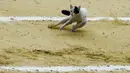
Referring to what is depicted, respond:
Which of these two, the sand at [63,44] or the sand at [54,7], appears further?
the sand at [54,7]

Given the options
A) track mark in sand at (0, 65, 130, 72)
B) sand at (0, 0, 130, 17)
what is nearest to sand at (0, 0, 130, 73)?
sand at (0, 0, 130, 17)

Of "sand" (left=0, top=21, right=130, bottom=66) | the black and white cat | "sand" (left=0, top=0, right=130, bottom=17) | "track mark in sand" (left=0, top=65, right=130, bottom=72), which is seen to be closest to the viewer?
"track mark in sand" (left=0, top=65, right=130, bottom=72)

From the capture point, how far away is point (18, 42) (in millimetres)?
7062

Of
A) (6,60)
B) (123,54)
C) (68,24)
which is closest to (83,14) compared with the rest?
Answer: (68,24)

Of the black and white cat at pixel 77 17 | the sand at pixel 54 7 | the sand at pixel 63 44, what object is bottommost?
the sand at pixel 63 44

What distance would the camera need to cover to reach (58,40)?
7.29m

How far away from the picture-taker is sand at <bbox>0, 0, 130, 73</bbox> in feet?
21.5

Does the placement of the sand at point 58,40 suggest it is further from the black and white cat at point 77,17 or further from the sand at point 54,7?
the black and white cat at point 77,17

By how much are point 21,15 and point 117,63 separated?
8.58ft

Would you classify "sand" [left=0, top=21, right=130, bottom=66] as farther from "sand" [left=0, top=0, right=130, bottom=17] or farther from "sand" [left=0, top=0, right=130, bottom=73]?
"sand" [left=0, top=0, right=130, bottom=17]

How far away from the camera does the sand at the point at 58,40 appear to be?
21.5 ft

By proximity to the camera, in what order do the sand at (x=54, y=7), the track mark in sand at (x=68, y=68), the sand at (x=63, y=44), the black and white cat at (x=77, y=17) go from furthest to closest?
the sand at (x=54, y=7) → the black and white cat at (x=77, y=17) → the sand at (x=63, y=44) → the track mark in sand at (x=68, y=68)

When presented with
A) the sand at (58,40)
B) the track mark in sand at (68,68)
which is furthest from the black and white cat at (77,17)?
the track mark in sand at (68,68)

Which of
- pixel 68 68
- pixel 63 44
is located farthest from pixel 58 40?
pixel 68 68
